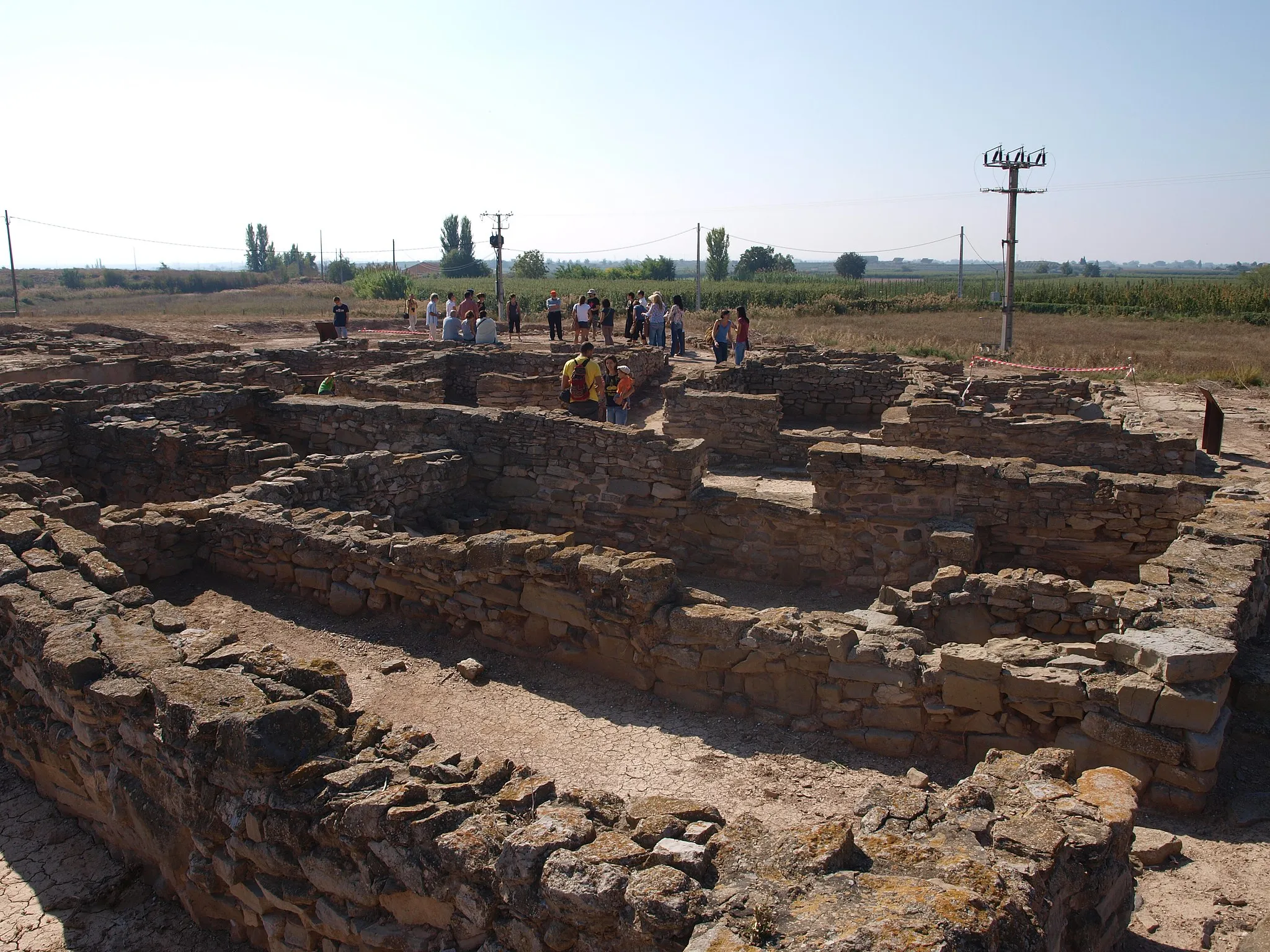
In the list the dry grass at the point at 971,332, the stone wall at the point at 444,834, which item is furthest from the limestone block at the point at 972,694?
the dry grass at the point at 971,332

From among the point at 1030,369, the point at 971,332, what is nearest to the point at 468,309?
the point at 1030,369

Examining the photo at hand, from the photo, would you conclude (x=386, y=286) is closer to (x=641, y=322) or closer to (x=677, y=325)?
(x=641, y=322)

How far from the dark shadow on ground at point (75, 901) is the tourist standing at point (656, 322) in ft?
60.0

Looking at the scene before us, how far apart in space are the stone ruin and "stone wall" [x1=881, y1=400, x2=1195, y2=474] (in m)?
0.04

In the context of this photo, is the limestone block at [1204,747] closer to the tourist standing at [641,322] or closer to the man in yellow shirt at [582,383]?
the man in yellow shirt at [582,383]

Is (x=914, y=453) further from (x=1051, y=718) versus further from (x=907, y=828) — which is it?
(x=907, y=828)

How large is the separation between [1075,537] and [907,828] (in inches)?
247

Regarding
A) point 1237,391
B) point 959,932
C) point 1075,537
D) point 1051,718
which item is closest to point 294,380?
point 1075,537

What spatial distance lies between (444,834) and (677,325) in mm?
19988

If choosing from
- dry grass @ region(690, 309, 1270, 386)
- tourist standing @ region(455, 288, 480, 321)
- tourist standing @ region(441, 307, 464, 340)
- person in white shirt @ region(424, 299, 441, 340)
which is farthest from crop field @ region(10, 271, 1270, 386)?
tourist standing @ region(441, 307, 464, 340)

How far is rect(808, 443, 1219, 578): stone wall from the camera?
8562 millimetres

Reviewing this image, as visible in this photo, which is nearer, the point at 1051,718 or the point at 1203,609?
the point at 1051,718

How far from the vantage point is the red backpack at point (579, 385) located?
12.6 m

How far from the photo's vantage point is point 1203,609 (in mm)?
5824
